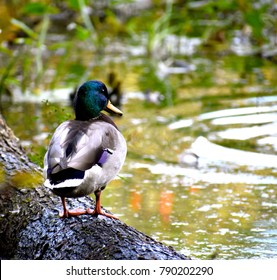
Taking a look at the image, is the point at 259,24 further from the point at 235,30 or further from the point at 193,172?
the point at 193,172

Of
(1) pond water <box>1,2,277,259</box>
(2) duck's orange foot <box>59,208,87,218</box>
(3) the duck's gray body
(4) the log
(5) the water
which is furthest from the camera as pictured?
(1) pond water <box>1,2,277,259</box>

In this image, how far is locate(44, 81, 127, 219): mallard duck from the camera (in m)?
3.95

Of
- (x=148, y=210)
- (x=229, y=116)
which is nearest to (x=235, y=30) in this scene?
(x=229, y=116)

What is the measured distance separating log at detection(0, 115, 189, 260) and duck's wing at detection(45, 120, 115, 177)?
144 mm

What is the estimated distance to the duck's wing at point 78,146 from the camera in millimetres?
3971

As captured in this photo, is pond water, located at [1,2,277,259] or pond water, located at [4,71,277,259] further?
pond water, located at [1,2,277,259]

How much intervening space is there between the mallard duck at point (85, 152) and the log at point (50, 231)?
0.11 metres

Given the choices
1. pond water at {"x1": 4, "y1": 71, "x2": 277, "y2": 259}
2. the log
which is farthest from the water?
the log

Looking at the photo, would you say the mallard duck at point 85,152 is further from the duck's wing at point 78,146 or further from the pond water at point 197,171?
the pond water at point 197,171

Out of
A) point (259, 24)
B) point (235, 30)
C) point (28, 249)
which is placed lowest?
point (235, 30)

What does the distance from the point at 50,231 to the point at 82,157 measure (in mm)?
583

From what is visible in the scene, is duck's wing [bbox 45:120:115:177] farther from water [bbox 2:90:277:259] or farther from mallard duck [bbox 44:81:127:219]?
water [bbox 2:90:277:259]

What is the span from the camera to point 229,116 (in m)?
8.30
